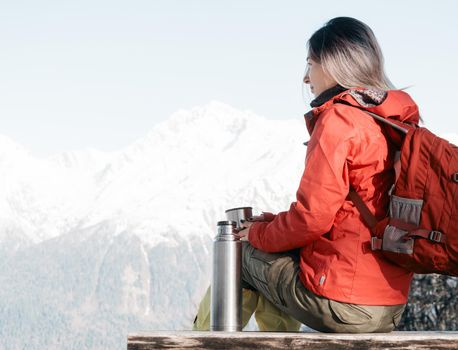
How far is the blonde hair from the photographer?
5094mm

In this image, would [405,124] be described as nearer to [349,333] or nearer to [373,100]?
[373,100]

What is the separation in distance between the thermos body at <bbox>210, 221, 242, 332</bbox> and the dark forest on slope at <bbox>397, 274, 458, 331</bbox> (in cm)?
802

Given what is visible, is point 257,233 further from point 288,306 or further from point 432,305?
point 432,305

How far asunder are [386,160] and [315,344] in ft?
3.57

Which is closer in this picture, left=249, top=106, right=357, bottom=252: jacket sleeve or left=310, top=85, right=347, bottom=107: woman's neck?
left=249, top=106, right=357, bottom=252: jacket sleeve

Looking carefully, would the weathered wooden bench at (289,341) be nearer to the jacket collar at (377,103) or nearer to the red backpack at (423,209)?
the red backpack at (423,209)

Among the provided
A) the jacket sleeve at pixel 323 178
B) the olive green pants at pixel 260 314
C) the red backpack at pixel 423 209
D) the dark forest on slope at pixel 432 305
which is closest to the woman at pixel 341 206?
the jacket sleeve at pixel 323 178

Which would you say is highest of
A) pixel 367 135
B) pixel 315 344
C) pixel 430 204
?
pixel 367 135

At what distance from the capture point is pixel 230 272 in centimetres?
532

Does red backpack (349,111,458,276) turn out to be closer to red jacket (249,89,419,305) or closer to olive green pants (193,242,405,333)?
red jacket (249,89,419,305)

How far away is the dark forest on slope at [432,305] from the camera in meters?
12.8

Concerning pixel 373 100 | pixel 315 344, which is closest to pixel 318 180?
pixel 373 100

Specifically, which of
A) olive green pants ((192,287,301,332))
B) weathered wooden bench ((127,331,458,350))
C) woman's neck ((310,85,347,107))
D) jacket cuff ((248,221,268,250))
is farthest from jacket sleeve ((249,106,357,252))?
olive green pants ((192,287,301,332))

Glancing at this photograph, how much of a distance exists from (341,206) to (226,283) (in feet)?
2.94
